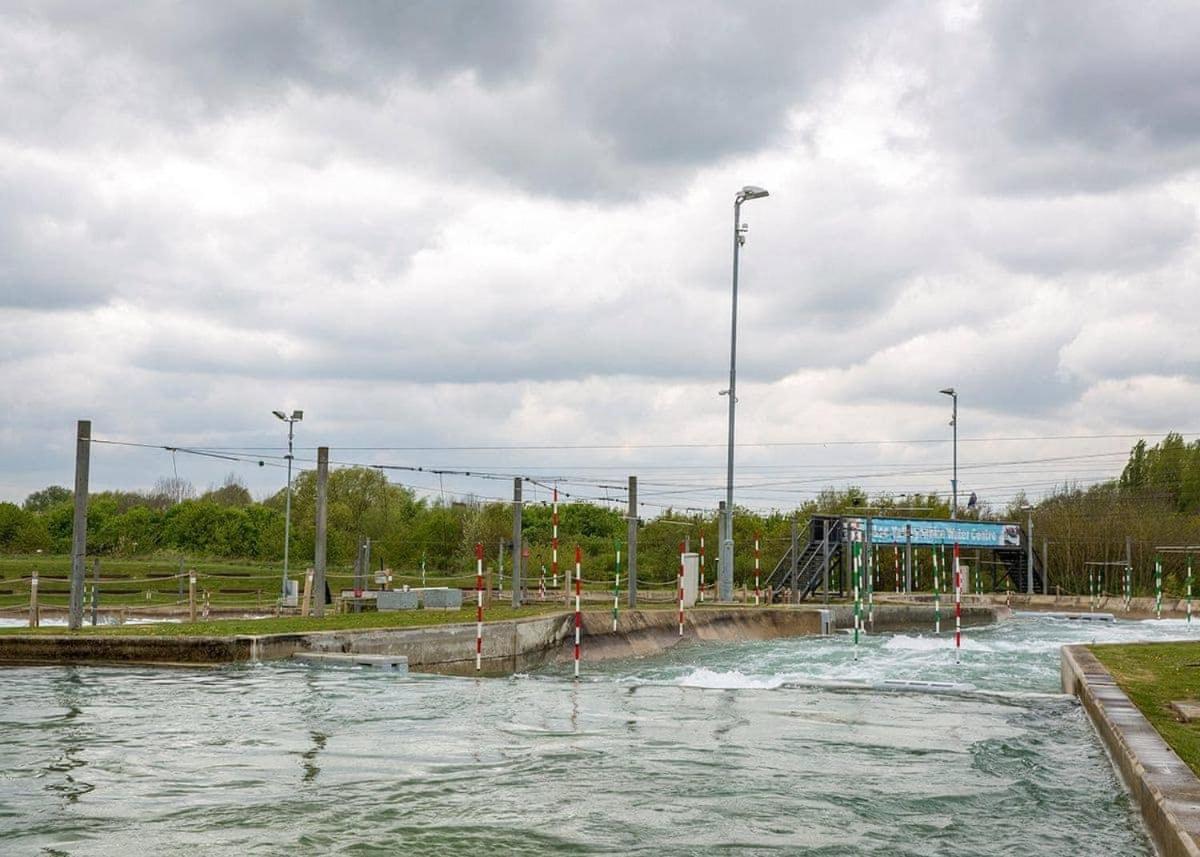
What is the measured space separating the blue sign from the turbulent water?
2554 centimetres

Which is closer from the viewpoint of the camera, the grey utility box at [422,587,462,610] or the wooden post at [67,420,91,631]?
the wooden post at [67,420,91,631]

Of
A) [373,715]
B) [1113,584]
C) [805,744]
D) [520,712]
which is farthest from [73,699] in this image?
[1113,584]

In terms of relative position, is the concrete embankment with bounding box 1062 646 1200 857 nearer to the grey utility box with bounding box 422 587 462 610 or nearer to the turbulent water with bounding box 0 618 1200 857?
the turbulent water with bounding box 0 618 1200 857

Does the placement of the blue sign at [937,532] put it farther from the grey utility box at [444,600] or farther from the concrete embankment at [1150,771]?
the concrete embankment at [1150,771]

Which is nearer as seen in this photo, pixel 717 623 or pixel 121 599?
pixel 717 623

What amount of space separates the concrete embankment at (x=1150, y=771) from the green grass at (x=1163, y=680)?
0.36 ft

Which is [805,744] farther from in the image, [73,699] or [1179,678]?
[73,699]

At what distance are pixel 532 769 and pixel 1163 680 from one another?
26.0 ft

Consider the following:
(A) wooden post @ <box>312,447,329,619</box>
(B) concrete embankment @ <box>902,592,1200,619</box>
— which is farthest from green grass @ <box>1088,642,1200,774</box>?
(B) concrete embankment @ <box>902,592,1200,619</box>

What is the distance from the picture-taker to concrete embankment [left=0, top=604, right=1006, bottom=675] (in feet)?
55.0

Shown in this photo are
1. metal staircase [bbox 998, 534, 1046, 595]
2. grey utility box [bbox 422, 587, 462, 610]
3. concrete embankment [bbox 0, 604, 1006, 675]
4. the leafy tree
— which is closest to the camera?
concrete embankment [bbox 0, 604, 1006, 675]

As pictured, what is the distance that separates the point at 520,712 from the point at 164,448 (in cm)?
1573

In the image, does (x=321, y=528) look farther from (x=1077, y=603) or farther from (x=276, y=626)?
(x=1077, y=603)

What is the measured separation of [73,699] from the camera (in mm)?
12922
